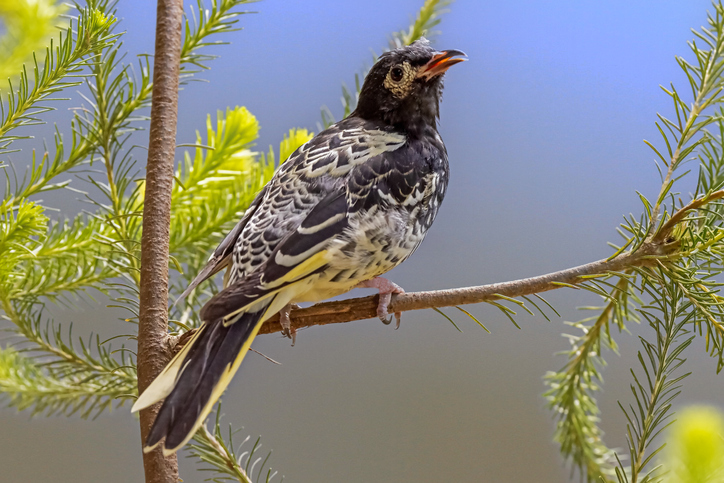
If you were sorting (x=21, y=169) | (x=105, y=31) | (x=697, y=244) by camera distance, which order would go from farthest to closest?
1. (x=21, y=169)
2. (x=105, y=31)
3. (x=697, y=244)

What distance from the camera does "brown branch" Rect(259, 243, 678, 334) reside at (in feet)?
1.84

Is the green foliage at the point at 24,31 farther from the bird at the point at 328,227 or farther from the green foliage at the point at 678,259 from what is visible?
the green foliage at the point at 678,259

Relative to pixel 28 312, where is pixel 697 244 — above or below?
above

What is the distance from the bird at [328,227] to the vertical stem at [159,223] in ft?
0.15

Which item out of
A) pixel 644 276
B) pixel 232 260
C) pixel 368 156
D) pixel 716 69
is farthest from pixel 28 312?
pixel 716 69

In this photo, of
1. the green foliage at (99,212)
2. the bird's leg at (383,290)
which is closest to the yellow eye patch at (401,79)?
the green foliage at (99,212)

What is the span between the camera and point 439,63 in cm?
81

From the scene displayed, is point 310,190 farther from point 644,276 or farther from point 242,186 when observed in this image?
point 644,276

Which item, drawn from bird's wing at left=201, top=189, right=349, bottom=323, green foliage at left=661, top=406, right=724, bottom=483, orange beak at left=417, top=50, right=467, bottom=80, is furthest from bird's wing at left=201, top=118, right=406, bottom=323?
green foliage at left=661, top=406, right=724, bottom=483

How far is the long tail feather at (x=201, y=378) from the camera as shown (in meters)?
0.54

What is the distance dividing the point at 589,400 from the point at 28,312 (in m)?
0.88

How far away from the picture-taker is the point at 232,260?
774 mm

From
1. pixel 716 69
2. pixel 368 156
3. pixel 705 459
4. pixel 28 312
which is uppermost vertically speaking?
pixel 716 69

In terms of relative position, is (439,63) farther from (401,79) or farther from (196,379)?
(196,379)
